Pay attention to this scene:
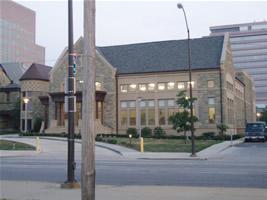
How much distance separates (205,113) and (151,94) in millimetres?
7485

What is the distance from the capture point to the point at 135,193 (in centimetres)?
1113

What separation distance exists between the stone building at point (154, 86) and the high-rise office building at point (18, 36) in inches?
2615

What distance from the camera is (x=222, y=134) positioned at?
154 feet

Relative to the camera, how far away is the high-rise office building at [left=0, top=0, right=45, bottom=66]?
125m

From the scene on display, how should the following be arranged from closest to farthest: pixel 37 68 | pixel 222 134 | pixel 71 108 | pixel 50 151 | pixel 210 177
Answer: pixel 71 108 → pixel 210 177 → pixel 50 151 → pixel 222 134 → pixel 37 68

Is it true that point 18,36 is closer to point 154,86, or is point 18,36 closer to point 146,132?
point 154,86

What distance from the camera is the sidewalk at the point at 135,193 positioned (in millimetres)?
10453

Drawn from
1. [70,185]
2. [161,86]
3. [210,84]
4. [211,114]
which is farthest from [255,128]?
[70,185]

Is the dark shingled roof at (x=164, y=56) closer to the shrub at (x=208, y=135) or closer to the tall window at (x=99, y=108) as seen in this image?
the tall window at (x=99, y=108)

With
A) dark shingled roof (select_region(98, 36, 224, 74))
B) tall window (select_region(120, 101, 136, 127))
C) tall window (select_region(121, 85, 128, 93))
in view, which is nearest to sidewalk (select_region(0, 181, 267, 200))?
dark shingled roof (select_region(98, 36, 224, 74))

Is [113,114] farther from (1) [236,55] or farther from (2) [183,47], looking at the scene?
(1) [236,55]

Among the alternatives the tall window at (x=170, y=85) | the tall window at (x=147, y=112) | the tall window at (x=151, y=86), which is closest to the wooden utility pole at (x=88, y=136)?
the tall window at (x=170, y=85)

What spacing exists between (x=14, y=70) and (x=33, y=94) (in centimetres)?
1706

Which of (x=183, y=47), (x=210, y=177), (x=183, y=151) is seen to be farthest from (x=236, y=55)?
(x=210, y=177)
